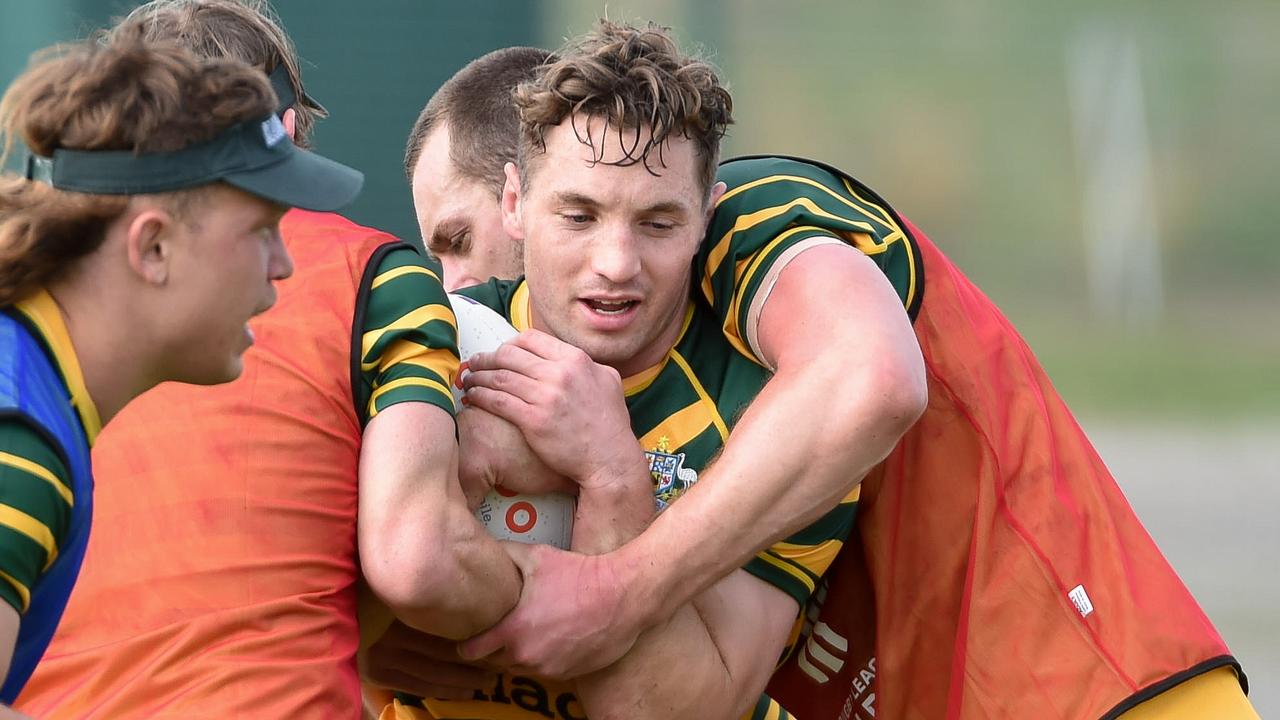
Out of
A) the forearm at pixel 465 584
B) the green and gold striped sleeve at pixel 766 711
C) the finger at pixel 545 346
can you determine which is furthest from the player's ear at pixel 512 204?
the green and gold striped sleeve at pixel 766 711

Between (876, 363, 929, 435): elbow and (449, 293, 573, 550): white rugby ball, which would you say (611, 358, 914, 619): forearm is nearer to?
(876, 363, 929, 435): elbow

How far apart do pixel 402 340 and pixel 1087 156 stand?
1465 cm

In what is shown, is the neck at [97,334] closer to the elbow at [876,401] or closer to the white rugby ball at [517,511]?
the white rugby ball at [517,511]

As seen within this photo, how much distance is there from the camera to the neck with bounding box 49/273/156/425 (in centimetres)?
214

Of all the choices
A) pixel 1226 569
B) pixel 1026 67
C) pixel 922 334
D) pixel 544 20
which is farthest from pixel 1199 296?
pixel 922 334

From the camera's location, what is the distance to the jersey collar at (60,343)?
210 centimetres

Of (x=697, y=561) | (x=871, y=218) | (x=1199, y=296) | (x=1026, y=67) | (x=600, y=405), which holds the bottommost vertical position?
(x=1199, y=296)

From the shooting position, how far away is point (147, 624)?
248 cm

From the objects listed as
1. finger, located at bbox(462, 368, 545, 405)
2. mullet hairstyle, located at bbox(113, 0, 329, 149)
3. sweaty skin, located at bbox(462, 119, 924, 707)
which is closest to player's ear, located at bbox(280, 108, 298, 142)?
mullet hairstyle, located at bbox(113, 0, 329, 149)

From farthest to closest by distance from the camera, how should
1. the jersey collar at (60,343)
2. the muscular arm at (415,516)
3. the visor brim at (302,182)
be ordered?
the muscular arm at (415,516) < the visor brim at (302,182) < the jersey collar at (60,343)

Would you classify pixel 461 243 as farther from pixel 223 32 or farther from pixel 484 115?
pixel 223 32

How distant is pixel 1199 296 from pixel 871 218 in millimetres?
14626

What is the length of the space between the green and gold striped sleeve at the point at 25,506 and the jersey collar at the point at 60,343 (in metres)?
0.14

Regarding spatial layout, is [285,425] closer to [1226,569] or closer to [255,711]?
[255,711]
